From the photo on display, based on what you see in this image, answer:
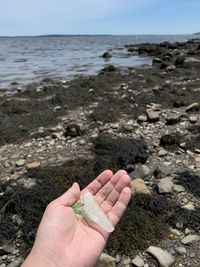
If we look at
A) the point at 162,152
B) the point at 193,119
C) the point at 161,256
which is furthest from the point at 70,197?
the point at 193,119

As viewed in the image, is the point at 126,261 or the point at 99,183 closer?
the point at 99,183

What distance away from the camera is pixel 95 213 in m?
3.81

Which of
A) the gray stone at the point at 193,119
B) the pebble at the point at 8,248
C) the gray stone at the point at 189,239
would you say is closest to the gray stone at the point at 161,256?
the gray stone at the point at 189,239

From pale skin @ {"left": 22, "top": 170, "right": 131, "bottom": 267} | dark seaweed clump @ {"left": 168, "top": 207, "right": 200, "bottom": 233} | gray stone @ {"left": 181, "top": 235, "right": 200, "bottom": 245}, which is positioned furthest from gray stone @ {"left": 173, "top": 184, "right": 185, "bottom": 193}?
pale skin @ {"left": 22, "top": 170, "right": 131, "bottom": 267}

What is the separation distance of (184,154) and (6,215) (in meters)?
4.36

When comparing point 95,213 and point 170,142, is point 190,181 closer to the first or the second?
point 170,142

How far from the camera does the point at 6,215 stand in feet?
21.5

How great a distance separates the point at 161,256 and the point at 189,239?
0.64 metres

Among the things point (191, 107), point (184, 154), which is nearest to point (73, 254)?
point (184, 154)

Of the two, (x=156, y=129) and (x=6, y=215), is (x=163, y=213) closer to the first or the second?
(x=6, y=215)

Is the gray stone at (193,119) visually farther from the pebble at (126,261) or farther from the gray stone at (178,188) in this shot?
the pebble at (126,261)

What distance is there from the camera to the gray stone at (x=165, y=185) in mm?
7113

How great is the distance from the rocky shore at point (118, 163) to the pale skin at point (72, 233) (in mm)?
1435

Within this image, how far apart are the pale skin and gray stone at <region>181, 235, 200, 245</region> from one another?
2123mm
